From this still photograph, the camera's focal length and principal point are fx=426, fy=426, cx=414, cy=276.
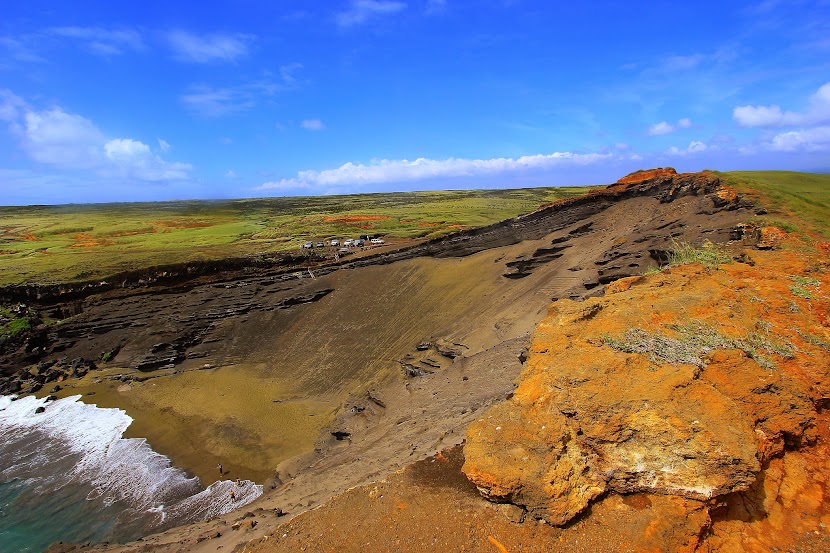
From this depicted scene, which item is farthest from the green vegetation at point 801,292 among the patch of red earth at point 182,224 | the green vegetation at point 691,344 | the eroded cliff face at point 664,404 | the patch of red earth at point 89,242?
the patch of red earth at point 182,224

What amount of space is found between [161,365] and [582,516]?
2563cm

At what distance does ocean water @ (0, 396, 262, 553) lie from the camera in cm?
1412

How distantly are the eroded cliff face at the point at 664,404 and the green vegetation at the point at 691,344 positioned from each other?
24mm

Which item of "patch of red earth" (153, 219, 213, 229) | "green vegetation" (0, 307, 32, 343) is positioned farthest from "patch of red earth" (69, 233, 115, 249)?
"green vegetation" (0, 307, 32, 343)

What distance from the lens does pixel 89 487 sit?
16.2 metres

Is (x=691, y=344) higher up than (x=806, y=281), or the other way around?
(x=806, y=281)

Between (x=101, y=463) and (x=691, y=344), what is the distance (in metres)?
21.6

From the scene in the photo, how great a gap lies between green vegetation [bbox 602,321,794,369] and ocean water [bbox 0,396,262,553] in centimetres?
1302

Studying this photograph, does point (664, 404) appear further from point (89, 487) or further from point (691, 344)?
point (89, 487)

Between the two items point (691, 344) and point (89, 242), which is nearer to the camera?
point (691, 344)

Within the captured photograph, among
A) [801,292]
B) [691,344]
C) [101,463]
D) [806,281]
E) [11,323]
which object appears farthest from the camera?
[11,323]

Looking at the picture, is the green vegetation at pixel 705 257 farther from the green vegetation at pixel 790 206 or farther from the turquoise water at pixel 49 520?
the turquoise water at pixel 49 520

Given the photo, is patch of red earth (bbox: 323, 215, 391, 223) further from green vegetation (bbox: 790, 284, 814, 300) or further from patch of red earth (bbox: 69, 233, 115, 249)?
green vegetation (bbox: 790, 284, 814, 300)

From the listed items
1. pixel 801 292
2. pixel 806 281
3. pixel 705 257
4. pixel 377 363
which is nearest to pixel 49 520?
pixel 377 363
